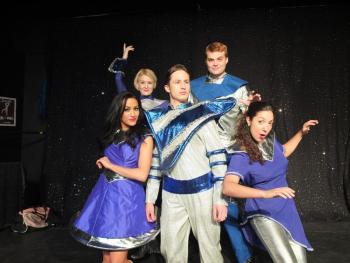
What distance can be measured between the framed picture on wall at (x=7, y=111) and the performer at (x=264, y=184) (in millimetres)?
2623

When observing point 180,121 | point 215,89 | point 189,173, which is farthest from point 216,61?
point 189,173

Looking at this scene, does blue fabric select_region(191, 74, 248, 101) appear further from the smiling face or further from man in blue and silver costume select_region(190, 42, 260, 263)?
the smiling face

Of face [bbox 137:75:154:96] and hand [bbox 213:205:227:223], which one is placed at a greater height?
face [bbox 137:75:154:96]

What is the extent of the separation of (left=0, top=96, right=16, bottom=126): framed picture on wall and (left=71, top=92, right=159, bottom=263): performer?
74.8 inches

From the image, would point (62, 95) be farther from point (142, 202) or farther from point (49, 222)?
point (142, 202)

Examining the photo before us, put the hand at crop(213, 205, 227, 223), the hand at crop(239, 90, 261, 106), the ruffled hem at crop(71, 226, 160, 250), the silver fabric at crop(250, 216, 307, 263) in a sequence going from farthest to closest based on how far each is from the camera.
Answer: the hand at crop(239, 90, 261, 106)
the ruffled hem at crop(71, 226, 160, 250)
the hand at crop(213, 205, 227, 223)
the silver fabric at crop(250, 216, 307, 263)

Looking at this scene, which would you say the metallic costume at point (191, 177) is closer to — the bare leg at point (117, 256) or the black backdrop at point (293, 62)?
the bare leg at point (117, 256)

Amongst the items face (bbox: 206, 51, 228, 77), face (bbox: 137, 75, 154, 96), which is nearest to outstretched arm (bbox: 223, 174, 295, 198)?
face (bbox: 206, 51, 228, 77)

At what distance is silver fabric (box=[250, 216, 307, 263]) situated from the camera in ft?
5.18

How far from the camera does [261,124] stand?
5.74ft

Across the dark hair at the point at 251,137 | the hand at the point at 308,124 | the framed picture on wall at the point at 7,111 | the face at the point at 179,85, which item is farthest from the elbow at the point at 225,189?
the framed picture on wall at the point at 7,111

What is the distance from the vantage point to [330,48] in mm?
3428

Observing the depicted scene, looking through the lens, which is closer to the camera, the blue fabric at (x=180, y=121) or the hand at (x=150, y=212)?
the blue fabric at (x=180, y=121)

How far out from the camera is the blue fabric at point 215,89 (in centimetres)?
215
